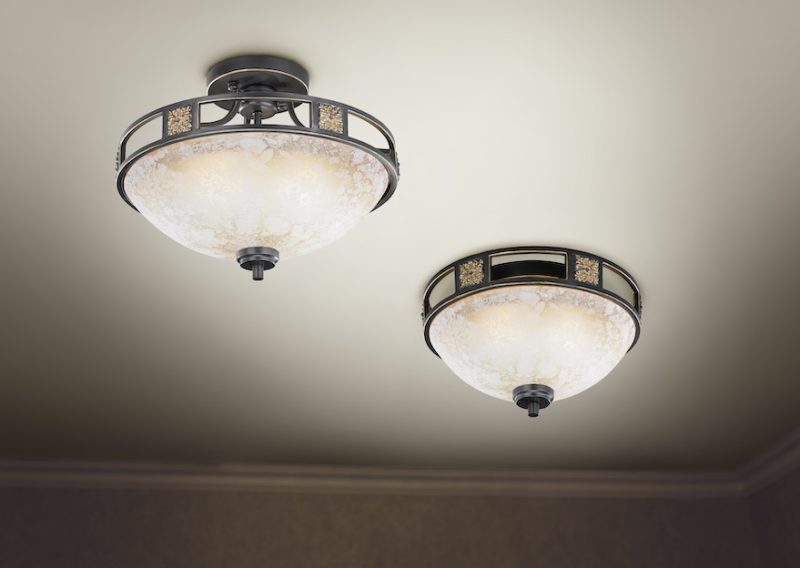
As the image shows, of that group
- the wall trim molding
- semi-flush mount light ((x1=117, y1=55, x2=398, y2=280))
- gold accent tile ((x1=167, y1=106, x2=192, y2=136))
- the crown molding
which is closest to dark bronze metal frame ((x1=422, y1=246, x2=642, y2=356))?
semi-flush mount light ((x1=117, y1=55, x2=398, y2=280))

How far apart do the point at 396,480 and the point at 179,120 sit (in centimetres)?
299

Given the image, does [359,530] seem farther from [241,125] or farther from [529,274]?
[241,125]

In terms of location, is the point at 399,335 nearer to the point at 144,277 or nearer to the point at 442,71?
the point at 144,277

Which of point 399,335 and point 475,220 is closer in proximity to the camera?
point 475,220

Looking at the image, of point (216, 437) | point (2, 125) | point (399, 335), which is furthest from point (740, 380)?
point (2, 125)

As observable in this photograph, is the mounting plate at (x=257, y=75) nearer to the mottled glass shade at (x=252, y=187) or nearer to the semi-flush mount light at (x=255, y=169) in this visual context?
the semi-flush mount light at (x=255, y=169)

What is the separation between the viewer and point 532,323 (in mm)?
3193

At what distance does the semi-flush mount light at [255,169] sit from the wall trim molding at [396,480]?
2.64 metres

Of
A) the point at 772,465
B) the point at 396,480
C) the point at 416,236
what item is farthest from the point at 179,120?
the point at 772,465

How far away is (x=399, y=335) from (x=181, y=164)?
152cm

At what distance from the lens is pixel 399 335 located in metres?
3.87

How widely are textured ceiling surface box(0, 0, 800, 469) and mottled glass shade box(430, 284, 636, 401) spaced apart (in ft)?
0.58

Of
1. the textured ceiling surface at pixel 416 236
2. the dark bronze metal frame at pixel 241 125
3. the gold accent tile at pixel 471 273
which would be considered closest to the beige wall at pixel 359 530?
the textured ceiling surface at pixel 416 236

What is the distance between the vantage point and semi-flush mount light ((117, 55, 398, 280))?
2.45 metres
